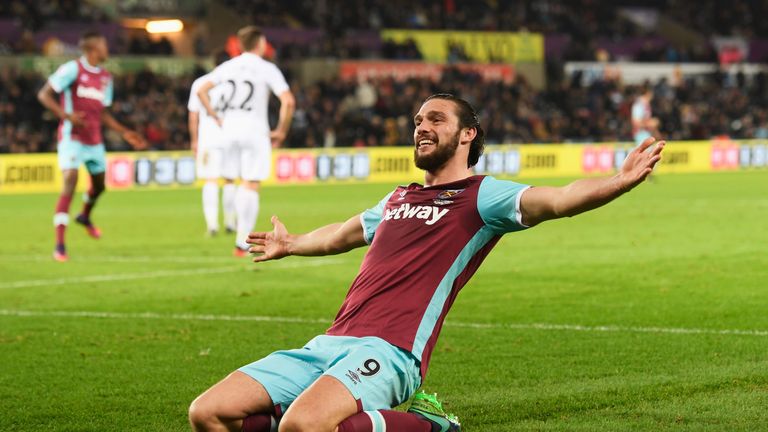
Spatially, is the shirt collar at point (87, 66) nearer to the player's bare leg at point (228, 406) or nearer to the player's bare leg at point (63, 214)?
the player's bare leg at point (63, 214)

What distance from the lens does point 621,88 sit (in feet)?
141

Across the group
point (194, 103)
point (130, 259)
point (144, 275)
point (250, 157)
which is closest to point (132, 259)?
point (130, 259)

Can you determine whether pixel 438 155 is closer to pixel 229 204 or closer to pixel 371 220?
pixel 371 220

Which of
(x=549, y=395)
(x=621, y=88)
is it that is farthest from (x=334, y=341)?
(x=621, y=88)

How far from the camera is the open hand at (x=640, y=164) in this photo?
4.61 meters

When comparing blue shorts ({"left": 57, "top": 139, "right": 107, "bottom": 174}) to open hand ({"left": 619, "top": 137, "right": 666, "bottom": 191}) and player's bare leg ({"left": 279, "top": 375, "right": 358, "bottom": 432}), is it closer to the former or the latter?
player's bare leg ({"left": 279, "top": 375, "right": 358, "bottom": 432})

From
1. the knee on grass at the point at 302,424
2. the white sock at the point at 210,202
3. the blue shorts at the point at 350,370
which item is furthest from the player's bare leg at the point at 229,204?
the knee on grass at the point at 302,424

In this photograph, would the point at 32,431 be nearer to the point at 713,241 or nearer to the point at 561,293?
the point at 561,293

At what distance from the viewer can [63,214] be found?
14.1 metres

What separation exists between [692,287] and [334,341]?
6.19m

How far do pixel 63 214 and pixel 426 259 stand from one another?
9733 mm

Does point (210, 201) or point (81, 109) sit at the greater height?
point (81, 109)

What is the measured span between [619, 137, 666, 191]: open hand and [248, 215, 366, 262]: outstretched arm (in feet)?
4.63

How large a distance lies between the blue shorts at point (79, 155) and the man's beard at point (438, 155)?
9.80 m
